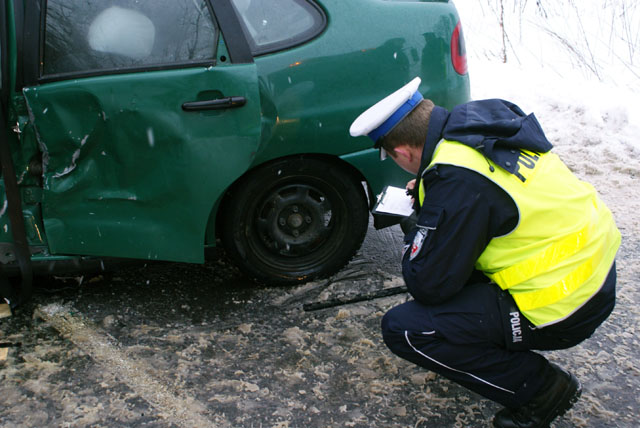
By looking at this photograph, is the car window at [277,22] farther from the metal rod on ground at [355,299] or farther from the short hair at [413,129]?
the metal rod on ground at [355,299]

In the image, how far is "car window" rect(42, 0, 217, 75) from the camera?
8.26 ft

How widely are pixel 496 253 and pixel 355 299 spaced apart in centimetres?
124

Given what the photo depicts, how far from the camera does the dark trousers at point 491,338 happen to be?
6.73ft

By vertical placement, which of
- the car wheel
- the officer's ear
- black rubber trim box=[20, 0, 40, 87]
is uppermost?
black rubber trim box=[20, 0, 40, 87]

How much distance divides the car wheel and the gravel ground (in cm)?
16

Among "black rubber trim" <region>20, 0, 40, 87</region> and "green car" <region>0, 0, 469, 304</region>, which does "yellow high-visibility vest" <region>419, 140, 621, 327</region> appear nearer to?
"green car" <region>0, 0, 469, 304</region>

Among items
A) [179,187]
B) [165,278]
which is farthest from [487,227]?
[165,278]

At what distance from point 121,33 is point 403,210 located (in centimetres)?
147

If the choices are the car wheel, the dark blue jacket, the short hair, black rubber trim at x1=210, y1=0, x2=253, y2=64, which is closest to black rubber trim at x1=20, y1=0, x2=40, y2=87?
black rubber trim at x1=210, y1=0, x2=253, y2=64

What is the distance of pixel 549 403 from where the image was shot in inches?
83.7

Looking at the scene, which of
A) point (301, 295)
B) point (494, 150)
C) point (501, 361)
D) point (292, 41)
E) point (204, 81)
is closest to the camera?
point (494, 150)

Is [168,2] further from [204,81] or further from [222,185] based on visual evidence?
[222,185]

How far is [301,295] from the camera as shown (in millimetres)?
3193

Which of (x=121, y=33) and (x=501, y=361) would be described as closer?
(x=501, y=361)
